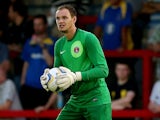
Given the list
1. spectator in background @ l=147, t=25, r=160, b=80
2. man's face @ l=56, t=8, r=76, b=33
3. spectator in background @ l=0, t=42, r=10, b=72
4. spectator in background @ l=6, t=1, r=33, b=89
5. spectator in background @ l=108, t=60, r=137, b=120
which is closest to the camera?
man's face @ l=56, t=8, r=76, b=33

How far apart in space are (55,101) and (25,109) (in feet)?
1.53

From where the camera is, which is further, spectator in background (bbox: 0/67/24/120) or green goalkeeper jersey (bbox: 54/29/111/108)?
spectator in background (bbox: 0/67/24/120)

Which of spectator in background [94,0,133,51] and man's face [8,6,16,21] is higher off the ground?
man's face [8,6,16,21]

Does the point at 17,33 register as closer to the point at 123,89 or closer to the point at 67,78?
the point at 123,89

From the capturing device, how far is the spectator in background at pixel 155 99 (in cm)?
876

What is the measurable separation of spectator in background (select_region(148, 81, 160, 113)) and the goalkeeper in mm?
2126

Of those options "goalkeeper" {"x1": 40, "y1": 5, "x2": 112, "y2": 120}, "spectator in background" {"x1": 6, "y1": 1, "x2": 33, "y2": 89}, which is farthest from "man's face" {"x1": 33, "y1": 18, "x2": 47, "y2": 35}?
"goalkeeper" {"x1": 40, "y1": 5, "x2": 112, "y2": 120}

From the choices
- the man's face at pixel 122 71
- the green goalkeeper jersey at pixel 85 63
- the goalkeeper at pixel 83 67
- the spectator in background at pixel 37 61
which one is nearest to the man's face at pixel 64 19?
the goalkeeper at pixel 83 67

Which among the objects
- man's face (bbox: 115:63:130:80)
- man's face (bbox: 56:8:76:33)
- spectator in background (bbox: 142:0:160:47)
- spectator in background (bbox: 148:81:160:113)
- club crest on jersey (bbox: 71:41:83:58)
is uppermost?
man's face (bbox: 56:8:76:33)

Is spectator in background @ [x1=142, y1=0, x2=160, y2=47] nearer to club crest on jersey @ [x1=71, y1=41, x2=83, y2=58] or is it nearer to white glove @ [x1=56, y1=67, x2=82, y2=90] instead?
club crest on jersey @ [x1=71, y1=41, x2=83, y2=58]

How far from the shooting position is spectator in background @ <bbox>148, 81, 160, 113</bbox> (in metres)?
8.76

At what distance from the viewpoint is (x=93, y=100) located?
6715 mm

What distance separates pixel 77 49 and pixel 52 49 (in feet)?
9.07

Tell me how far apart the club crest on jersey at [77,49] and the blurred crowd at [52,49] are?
226cm
